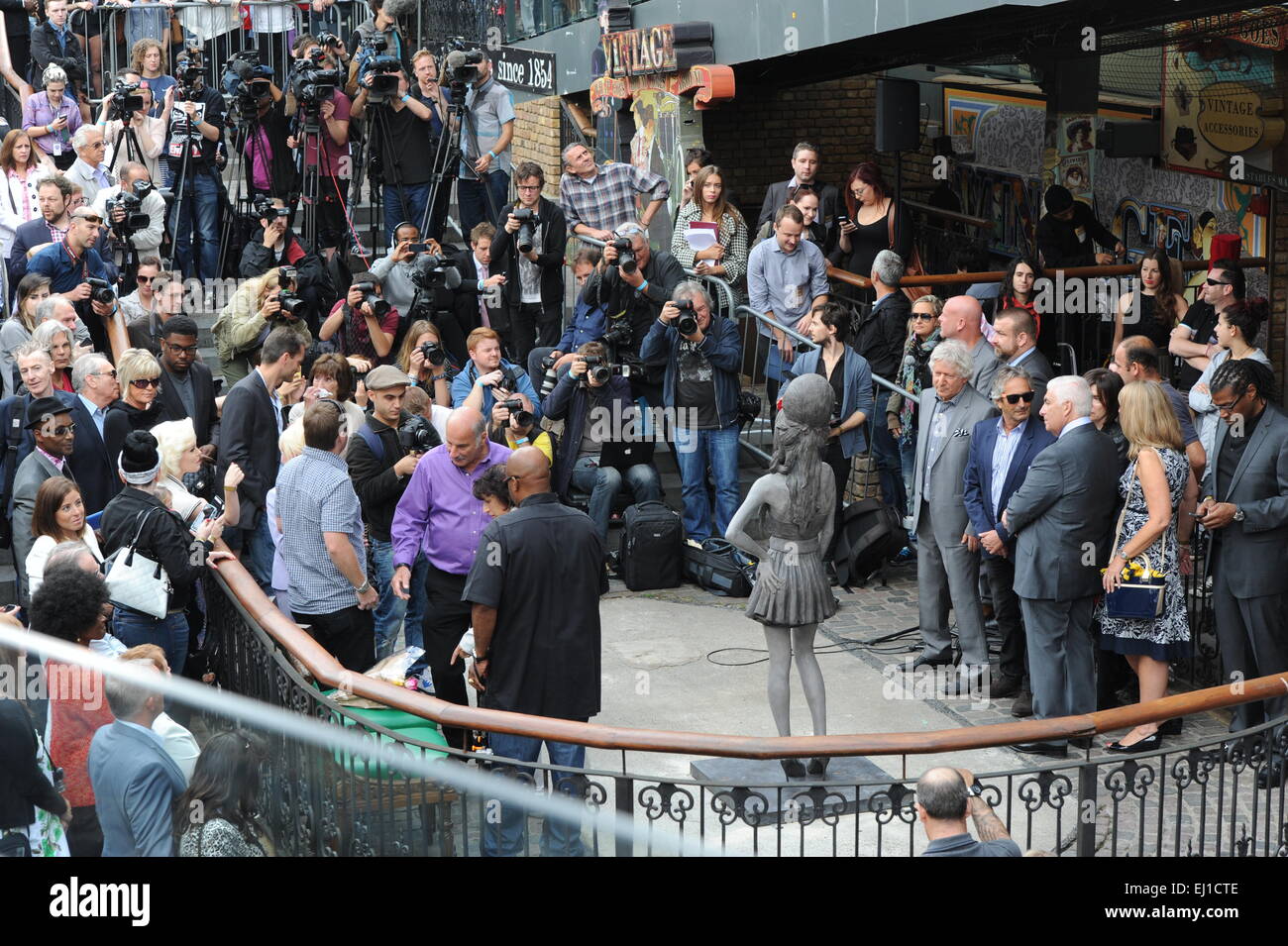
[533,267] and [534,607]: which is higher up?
[533,267]

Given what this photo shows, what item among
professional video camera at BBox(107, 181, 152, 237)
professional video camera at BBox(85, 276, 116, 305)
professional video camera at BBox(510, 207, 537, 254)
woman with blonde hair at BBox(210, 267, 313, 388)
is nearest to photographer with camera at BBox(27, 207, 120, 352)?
professional video camera at BBox(85, 276, 116, 305)

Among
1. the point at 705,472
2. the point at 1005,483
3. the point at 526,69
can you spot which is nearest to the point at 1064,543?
the point at 1005,483

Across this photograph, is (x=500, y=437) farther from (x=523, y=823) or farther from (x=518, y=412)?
(x=523, y=823)

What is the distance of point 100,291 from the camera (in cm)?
1028

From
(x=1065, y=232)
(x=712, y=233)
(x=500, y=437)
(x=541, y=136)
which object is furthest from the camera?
(x=541, y=136)

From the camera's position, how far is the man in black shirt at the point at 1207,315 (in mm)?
9875

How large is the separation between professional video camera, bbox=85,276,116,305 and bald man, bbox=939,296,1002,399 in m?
5.20

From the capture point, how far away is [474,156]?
13641 millimetres

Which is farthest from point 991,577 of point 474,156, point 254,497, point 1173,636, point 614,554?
point 474,156

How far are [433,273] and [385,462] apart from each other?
2816 mm

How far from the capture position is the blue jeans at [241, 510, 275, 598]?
8.75 meters

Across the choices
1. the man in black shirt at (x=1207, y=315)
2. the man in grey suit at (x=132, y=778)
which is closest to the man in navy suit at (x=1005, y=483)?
the man in black shirt at (x=1207, y=315)

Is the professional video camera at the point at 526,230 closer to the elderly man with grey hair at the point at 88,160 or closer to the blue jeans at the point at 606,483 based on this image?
the blue jeans at the point at 606,483

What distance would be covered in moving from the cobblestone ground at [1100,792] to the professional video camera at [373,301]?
2.66 metres
